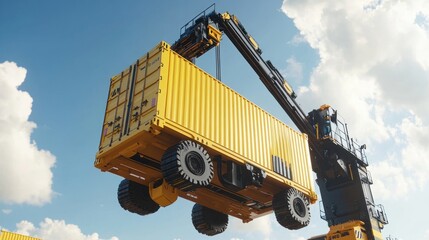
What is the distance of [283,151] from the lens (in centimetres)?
1294

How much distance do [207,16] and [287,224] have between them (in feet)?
27.3

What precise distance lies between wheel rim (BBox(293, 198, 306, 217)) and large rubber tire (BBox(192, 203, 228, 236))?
→ 2.67 meters

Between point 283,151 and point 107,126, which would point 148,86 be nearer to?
point 107,126

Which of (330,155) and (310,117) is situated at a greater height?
(310,117)

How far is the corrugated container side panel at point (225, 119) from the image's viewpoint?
9.99 m

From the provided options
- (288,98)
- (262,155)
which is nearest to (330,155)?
(288,98)

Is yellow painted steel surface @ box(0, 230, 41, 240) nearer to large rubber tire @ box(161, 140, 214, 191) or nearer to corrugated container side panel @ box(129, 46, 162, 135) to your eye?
corrugated container side panel @ box(129, 46, 162, 135)

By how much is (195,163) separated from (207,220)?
13.9ft

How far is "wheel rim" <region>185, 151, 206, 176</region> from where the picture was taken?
9.31 m

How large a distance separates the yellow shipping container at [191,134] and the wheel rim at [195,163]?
0.08 ft

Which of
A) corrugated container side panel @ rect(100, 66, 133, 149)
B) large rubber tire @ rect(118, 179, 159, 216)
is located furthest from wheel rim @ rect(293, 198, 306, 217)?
corrugated container side panel @ rect(100, 66, 133, 149)

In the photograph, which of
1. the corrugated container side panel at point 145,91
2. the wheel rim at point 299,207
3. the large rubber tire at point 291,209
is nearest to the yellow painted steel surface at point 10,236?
the corrugated container side panel at point 145,91

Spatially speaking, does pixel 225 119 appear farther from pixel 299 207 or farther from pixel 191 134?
pixel 299 207

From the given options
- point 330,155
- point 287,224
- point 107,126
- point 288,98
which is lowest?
point 287,224
